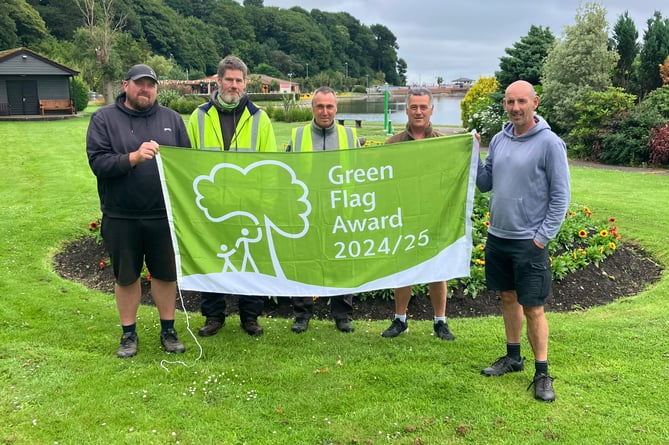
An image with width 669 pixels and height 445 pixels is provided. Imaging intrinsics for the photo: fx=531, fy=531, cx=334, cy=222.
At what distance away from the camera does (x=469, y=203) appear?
15.6 ft

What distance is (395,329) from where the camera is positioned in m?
5.10

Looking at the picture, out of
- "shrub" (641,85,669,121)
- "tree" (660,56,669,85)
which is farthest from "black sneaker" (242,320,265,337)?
"tree" (660,56,669,85)

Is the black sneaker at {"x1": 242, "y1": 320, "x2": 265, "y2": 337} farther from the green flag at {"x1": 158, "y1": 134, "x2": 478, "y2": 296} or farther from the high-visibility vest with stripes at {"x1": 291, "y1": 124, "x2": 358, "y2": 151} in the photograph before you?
the high-visibility vest with stripes at {"x1": 291, "y1": 124, "x2": 358, "y2": 151}

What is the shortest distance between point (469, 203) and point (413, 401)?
1.80 metres

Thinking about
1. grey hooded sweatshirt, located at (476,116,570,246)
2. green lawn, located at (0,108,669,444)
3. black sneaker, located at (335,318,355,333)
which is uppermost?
grey hooded sweatshirt, located at (476,116,570,246)

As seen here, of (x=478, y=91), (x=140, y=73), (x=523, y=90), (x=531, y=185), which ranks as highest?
(x=478, y=91)

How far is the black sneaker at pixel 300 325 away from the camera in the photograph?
5.25 meters

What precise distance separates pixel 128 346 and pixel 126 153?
68.3 inches

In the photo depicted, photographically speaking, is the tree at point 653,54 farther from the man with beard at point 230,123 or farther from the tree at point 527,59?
the man with beard at point 230,123

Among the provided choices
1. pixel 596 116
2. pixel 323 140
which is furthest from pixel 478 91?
pixel 323 140

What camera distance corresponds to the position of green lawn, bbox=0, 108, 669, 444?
12.0ft

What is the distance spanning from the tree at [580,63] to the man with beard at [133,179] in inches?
724

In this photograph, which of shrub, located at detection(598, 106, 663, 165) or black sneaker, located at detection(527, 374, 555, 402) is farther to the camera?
shrub, located at detection(598, 106, 663, 165)

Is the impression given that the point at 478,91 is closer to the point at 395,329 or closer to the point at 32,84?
the point at 395,329
